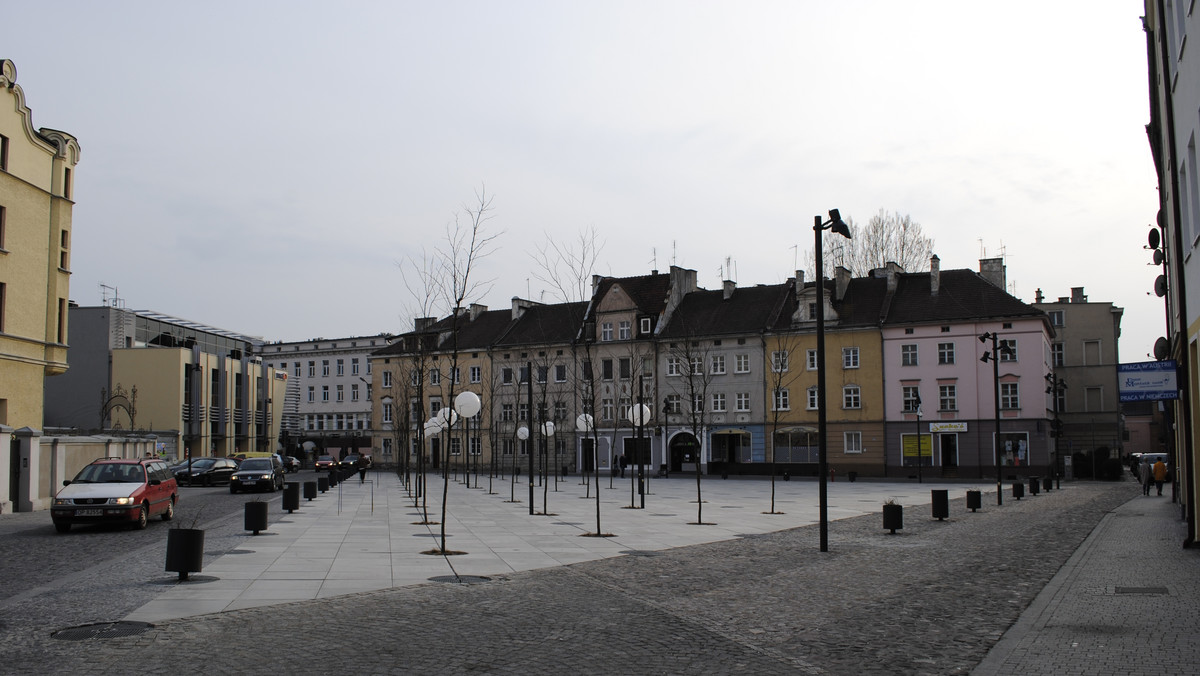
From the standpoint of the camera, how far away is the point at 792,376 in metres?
65.2

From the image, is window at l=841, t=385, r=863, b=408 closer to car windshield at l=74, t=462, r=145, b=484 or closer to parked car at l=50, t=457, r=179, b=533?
parked car at l=50, t=457, r=179, b=533

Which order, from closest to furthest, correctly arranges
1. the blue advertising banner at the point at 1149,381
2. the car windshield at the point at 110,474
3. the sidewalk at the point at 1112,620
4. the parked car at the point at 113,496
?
1. the sidewalk at the point at 1112,620
2. the blue advertising banner at the point at 1149,381
3. the parked car at the point at 113,496
4. the car windshield at the point at 110,474

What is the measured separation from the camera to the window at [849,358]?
208ft

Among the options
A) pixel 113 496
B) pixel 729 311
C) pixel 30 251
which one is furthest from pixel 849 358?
pixel 113 496

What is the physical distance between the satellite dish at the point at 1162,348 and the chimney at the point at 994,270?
41022 millimetres

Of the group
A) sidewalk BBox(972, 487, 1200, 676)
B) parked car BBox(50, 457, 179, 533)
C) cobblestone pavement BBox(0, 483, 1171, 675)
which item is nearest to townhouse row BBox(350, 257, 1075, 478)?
parked car BBox(50, 457, 179, 533)

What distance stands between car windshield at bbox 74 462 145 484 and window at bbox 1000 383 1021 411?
50.9 metres

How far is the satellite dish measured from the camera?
23188 millimetres

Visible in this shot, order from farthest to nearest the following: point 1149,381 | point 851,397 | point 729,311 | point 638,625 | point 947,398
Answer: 1. point 729,311
2. point 851,397
3. point 947,398
4. point 1149,381
5. point 638,625

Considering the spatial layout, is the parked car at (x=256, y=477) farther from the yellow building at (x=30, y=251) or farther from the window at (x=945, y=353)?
the window at (x=945, y=353)

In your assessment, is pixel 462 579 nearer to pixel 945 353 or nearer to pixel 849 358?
pixel 945 353

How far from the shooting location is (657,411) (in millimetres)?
69188

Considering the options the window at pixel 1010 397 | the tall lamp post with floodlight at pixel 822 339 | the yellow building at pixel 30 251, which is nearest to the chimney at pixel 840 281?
the window at pixel 1010 397

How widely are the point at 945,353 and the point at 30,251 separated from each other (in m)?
50.0
